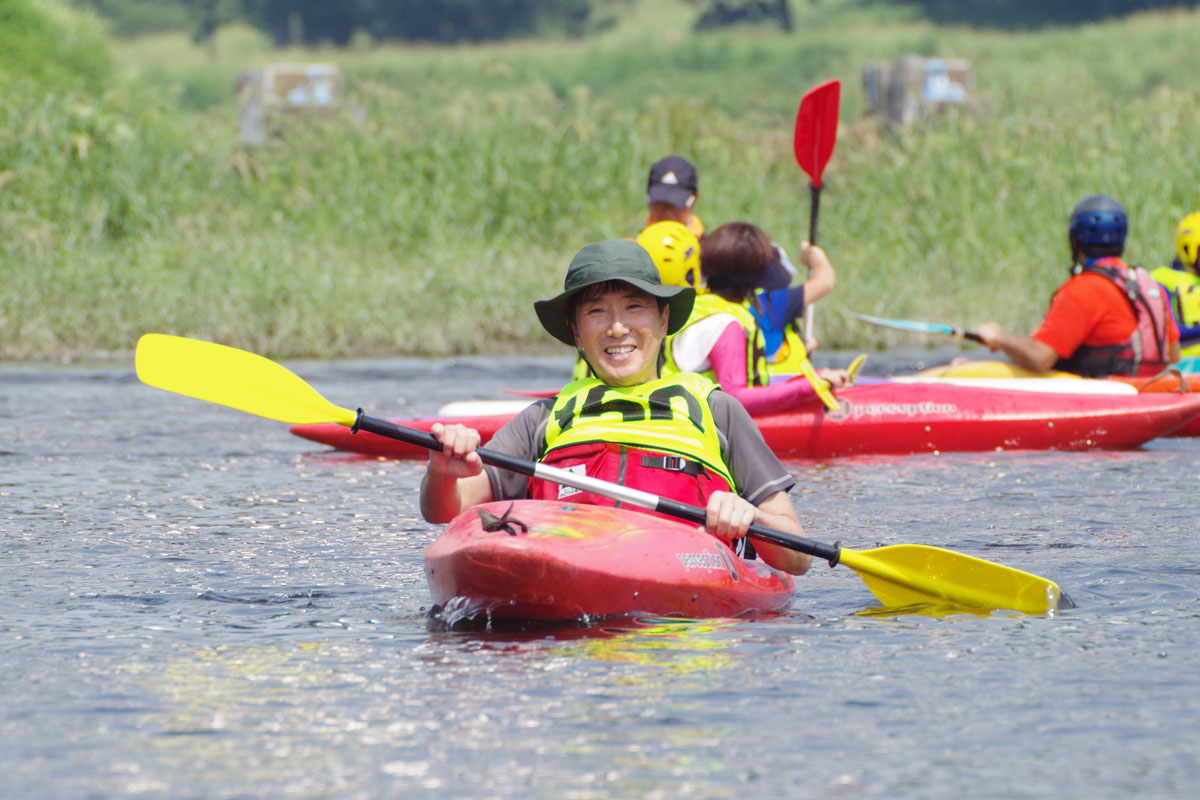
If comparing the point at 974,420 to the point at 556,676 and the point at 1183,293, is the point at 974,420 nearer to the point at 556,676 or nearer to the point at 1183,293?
the point at 1183,293

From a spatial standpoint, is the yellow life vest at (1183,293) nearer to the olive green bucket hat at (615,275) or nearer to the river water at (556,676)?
the river water at (556,676)

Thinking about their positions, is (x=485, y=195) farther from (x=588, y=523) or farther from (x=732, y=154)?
(x=588, y=523)

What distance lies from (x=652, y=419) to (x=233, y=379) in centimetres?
116

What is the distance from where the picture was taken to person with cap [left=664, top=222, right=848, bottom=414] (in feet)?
23.4

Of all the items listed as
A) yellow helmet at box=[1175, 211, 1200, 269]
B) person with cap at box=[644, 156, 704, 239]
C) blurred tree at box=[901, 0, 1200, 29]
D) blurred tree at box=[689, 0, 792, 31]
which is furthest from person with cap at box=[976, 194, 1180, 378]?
blurred tree at box=[689, 0, 792, 31]

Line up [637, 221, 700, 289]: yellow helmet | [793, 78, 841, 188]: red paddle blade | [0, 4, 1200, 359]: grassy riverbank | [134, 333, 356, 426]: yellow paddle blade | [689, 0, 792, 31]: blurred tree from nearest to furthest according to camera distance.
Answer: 1. [134, 333, 356, 426]: yellow paddle blade
2. [637, 221, 700, 289]: yellow helmet
3. [793, 78, 841, 188]: red paddle blade
4. [0, 4, 1200, 359]: grassy riverbank
5. [689, 0, 792, 31]: blurred tree

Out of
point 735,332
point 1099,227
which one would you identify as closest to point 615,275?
point 735,332

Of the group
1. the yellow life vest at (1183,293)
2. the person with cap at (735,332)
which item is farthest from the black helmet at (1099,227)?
the person with cap at (735,332)

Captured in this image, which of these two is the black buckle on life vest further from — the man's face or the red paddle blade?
the red paddle blade

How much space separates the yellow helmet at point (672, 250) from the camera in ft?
22.7

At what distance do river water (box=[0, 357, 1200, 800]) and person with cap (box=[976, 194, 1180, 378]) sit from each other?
76.1 inches

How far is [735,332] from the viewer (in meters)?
7.14

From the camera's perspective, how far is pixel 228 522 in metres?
6.12

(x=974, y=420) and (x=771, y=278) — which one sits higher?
(x=771, y=278)
